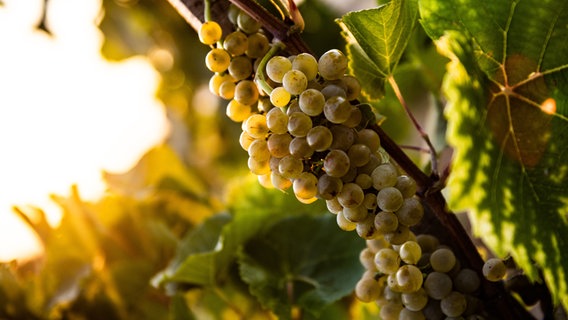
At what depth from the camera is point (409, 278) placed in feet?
0.94

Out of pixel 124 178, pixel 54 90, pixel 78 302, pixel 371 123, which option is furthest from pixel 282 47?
pixel 54 90

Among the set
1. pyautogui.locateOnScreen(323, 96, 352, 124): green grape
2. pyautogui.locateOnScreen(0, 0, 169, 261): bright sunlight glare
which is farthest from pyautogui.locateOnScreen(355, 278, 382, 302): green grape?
pyautogui.locateOnScreen(0, 0, 169, 261): bright sunlight glare

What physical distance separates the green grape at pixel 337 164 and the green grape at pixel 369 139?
1 cm

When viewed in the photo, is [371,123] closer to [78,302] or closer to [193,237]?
[193,237]

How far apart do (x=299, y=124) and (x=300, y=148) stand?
11mm

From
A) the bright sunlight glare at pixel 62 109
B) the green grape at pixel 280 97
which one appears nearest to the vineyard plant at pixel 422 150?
the green grape at pixel 280 97

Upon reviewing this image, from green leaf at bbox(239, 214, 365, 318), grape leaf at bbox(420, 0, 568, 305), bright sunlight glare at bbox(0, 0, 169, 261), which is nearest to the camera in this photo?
grape leaf at bbox(420, 0, 568, 305)

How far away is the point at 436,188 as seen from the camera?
0.98 ft

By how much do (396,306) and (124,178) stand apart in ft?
1.61

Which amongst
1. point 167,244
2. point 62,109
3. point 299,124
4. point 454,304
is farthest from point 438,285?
point 62,109

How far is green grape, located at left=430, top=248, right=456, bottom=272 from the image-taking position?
304 millimetres

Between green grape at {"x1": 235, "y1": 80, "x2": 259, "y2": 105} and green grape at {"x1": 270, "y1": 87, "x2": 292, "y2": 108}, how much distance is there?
3 centimetres

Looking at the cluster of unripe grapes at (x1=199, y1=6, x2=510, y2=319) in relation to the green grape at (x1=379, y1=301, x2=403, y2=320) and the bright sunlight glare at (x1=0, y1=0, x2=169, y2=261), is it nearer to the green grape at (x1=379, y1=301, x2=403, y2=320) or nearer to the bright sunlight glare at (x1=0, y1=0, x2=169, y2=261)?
the green grape at (x1=379, y1=301, x2=403, y2=320)

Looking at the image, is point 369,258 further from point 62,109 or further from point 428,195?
point 62,109
